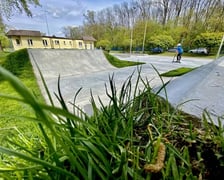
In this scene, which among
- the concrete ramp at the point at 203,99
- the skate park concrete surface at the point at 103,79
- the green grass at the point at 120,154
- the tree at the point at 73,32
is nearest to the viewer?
the green grass at the point at 120,154

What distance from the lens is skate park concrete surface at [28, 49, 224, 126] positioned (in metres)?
1.14

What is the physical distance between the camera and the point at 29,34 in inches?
1243

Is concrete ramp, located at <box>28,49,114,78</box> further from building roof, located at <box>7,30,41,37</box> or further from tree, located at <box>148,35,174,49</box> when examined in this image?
building roof, located at <box>7,30,41,37</box>

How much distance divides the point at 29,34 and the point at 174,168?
3774cm

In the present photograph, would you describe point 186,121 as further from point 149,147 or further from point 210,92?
point 210,92

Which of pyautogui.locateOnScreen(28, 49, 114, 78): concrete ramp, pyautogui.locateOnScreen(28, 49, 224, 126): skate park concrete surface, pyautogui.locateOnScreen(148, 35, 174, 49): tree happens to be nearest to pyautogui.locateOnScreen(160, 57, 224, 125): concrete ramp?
pyautogui.locateOnScreen(28, 49, 224, 126): skate park concrete surface

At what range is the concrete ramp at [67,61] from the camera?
31.1 ft

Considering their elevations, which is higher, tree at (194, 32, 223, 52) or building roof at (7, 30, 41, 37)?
building roof at (7, 30, 41, 37)

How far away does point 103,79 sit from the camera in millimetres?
8039

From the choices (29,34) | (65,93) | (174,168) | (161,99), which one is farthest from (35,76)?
(29,34)

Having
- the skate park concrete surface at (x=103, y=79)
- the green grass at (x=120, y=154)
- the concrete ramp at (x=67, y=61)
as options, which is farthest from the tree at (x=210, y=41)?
the green grass at (x=120, y=154)

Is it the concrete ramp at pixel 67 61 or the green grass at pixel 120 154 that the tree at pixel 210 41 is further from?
the green grass at pixel 120 154

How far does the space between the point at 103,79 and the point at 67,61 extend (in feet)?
13.7

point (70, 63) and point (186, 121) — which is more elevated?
point (186, 121)
